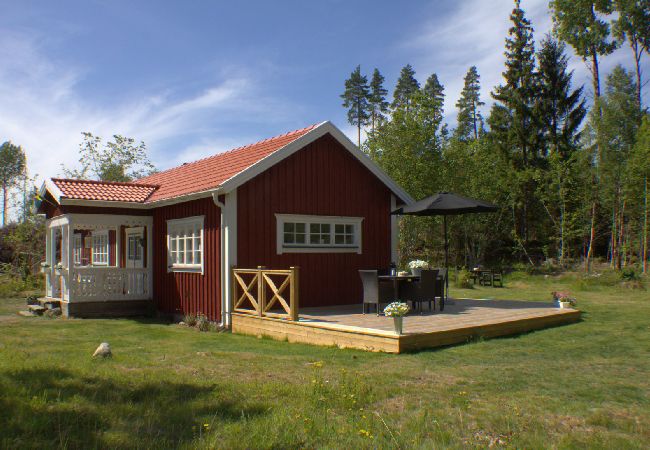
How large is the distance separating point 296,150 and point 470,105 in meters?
39.0

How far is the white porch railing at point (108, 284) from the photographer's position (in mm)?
12766

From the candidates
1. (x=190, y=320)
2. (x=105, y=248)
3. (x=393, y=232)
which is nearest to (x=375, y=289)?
(x=393, y=232)

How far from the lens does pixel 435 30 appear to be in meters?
14.8

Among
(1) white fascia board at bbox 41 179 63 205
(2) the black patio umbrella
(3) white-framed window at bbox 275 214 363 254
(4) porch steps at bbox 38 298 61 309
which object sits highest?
(1) white fascia board at bbox 41 179 63 205


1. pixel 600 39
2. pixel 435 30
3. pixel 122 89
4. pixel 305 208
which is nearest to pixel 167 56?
pixel 122 89

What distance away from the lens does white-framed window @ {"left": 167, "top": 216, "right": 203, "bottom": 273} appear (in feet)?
38.4

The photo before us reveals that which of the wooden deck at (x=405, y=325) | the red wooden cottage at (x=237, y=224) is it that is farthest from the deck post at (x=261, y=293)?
the red wooden cottage at (x=237, y=224)

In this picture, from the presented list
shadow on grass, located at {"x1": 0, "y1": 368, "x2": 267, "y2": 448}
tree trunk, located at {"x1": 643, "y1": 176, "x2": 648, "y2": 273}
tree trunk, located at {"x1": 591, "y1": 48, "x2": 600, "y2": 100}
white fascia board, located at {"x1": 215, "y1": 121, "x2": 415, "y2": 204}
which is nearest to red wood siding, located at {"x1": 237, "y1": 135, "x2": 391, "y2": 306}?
white fascia board, located at {"x1": 215, "y1": 121, "x2": 415, "y2": 204}

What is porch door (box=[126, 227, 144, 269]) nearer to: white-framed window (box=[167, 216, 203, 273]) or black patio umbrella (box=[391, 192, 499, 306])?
white-framed window (box=[167, 216, 203, 273])

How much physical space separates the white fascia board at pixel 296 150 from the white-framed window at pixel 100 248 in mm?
9115

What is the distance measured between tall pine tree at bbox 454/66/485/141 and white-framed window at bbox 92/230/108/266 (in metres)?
35.1

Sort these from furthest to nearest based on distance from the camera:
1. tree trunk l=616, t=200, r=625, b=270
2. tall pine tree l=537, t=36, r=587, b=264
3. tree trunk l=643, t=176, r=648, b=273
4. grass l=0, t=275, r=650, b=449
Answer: tall pine tree l=537, t=36, r=587, b=264, tree trunk l=616, t=200, r=625, b=270, tree trunk l=643, t=176, r=648, b=273, grass l=0, t=275, r=650, b=449

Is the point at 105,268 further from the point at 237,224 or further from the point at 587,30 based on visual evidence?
the point at 587,30

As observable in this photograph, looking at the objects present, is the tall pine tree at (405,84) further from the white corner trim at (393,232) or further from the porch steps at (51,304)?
the porch steps at (51,304)
